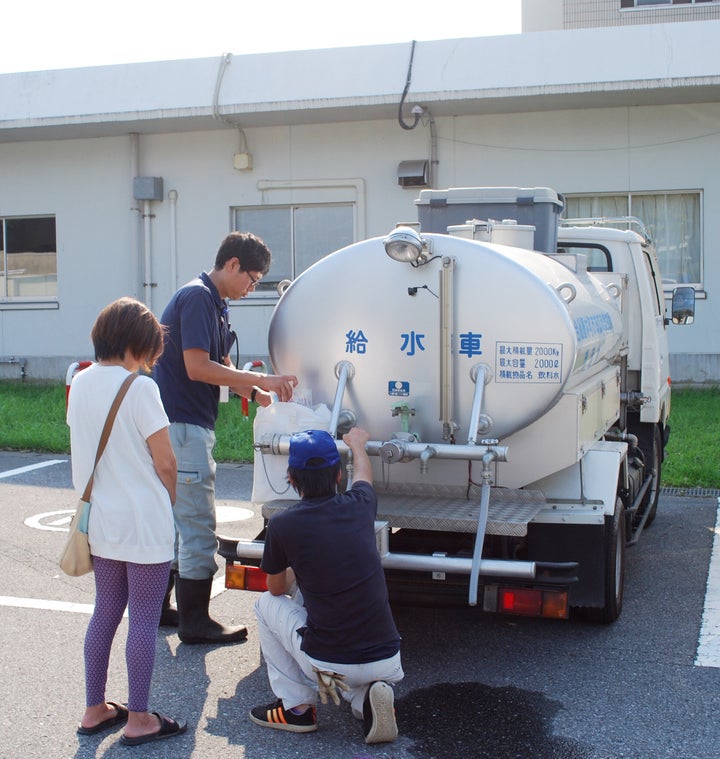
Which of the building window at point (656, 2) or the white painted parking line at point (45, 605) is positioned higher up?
the building window at point (656, 2)

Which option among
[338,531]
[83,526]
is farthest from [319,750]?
[83,526]

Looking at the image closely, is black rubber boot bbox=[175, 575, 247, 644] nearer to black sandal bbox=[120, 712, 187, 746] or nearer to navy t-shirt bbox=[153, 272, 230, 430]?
navy t-shirt bbox=[153, 272, 230, 430]

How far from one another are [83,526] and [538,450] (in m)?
2.21

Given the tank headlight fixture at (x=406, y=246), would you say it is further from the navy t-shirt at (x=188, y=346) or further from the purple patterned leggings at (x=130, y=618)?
the purple patterned leggings at (x=130, y=618)

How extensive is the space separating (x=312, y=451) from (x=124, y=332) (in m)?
0.88

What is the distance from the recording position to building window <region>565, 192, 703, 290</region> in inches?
560

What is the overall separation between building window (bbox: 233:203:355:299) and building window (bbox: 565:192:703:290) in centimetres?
345

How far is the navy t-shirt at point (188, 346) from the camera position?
4.92 meters

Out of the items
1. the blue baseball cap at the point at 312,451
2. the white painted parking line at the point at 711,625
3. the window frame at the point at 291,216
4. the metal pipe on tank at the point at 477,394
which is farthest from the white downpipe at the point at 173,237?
the blue baseball cap at the point at 312,451

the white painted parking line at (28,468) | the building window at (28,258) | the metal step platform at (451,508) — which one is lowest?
the white painted parking line at (28,468)

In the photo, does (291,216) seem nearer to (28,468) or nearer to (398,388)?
(28,468)

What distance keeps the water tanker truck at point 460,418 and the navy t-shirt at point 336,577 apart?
0.52 m

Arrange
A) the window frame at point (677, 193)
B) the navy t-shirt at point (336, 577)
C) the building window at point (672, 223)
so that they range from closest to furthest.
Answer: the navy t-shirt at point (336, 577)
the window frame at point (677, 193)
the building window at point (672, 223)

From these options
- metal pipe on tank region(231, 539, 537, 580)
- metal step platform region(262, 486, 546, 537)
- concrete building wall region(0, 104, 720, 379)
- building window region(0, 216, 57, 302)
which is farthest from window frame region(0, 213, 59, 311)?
metal pipe on tank region(231, 539, 537, 580)
